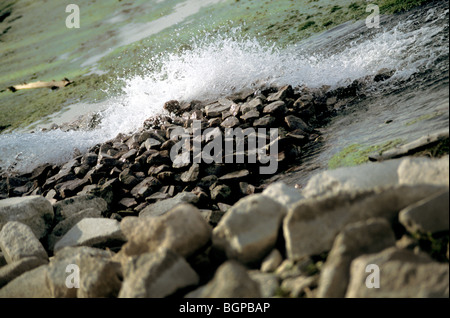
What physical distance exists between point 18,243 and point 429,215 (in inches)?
98.8

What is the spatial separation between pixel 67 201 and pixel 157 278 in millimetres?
2064

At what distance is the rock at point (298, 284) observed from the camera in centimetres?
164

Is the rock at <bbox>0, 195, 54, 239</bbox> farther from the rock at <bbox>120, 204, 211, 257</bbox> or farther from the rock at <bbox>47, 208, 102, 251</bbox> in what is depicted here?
the rock at <bbox>120, 204, 211, 257</bbox>

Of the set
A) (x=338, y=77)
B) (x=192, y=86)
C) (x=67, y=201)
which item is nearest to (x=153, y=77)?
(x=192, y=86)

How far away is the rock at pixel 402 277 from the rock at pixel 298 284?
0.17 meters

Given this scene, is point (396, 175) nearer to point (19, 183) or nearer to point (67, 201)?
point (67, 201)

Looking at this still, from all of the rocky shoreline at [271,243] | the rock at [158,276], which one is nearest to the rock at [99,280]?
the rocky shoreline at [271,243]

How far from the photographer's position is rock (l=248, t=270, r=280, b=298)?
5.54ft

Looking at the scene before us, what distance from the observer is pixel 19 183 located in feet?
17.3

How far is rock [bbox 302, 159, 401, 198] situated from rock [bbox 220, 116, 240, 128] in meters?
2.46

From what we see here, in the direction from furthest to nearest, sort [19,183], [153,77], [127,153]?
[153,77]
[19,183]
[127,153]

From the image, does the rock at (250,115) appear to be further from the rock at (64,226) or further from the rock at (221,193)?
the rock at (64,226)

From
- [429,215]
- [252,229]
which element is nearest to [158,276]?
[252,229]

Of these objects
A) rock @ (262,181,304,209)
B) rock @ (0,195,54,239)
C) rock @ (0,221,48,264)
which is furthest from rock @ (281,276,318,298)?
rock @ (0,195,54,239)
